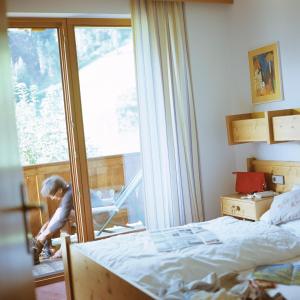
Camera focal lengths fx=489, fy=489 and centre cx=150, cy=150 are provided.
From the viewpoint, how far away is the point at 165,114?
448cm

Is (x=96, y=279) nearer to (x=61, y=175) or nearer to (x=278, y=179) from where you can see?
(x=61, y=175)

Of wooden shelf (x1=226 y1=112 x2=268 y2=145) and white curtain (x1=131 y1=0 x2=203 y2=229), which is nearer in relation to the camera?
wooden shelf (x1=226 y1=112 x2=268 y2=145)

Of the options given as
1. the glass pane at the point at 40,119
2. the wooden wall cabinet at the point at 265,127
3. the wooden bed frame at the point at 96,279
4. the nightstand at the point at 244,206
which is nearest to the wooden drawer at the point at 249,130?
the wooden wall cabinet at the point at 265,127

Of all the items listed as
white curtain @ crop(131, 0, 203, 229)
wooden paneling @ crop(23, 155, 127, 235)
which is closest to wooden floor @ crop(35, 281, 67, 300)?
wooden paneling @ crop(23, 155, 127, 235)

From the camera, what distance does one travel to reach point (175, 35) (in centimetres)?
454

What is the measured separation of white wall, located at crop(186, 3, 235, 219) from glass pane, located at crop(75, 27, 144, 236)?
0.63 meters

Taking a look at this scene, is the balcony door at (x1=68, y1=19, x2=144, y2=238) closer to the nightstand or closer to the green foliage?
the green foliage

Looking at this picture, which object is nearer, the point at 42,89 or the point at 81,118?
the point at 42,89

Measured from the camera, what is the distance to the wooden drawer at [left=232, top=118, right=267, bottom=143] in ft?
13.9

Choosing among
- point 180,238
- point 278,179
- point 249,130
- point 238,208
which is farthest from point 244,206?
point 180,238

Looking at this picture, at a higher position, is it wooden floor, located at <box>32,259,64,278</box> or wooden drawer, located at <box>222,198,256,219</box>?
wooden drawer, located at <box>222,198,256,219</box>

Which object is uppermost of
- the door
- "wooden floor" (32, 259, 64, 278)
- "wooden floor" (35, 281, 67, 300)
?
the door

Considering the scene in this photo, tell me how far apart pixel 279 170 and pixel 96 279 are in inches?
87.0

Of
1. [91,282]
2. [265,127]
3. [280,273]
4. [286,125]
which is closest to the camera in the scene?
[280,273]
